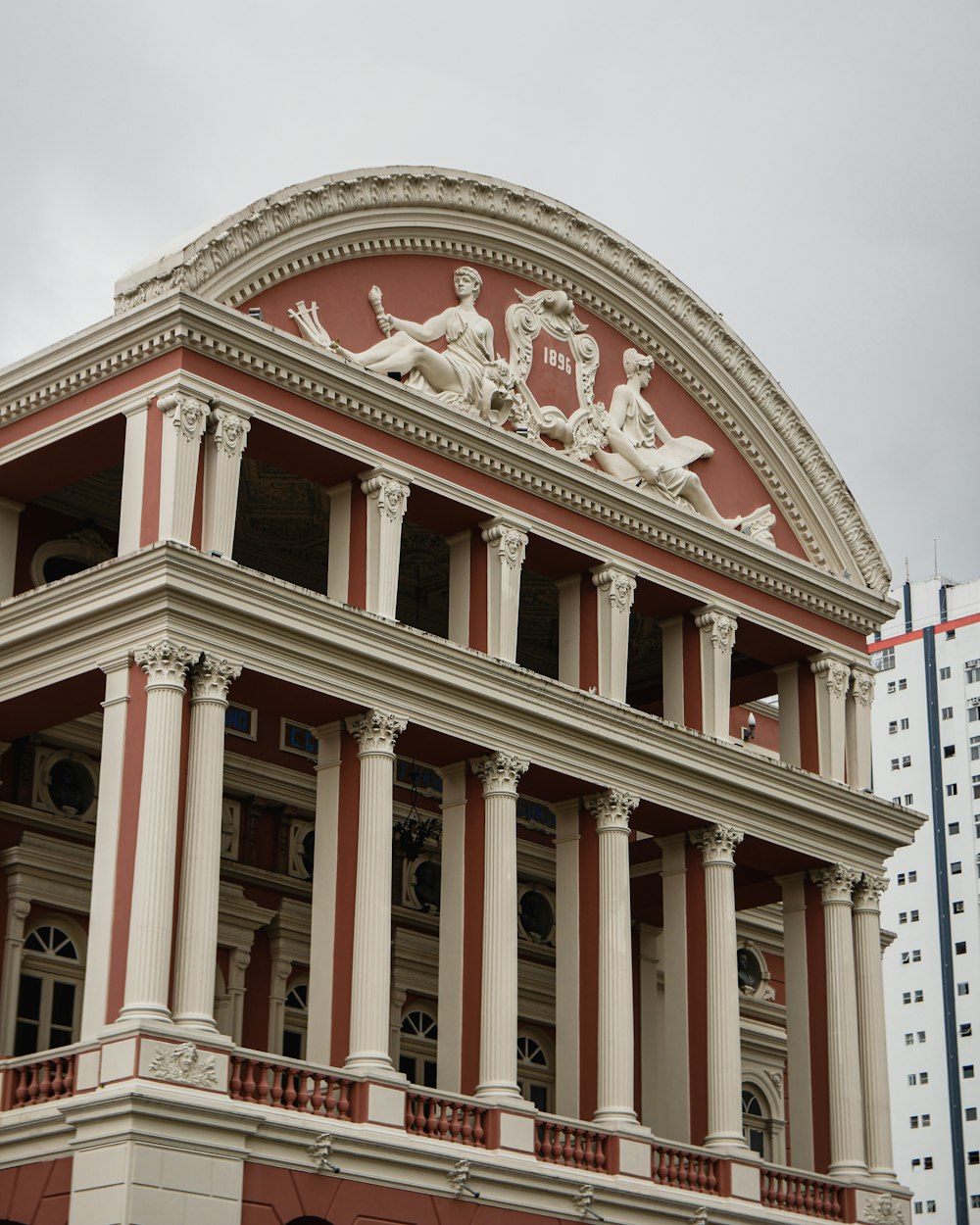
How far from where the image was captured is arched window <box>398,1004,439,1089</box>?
119 feet

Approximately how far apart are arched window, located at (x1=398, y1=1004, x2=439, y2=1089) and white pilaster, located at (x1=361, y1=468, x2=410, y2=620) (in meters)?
8.54

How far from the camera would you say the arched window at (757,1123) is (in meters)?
42.8

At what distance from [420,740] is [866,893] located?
9.73 metres

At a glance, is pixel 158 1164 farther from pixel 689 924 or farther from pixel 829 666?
pixel 829 666

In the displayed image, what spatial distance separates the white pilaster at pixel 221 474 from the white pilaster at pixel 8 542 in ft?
13.9

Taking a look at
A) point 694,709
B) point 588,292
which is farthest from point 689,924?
point 588,292

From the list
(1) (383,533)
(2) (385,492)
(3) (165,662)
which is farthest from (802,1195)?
(3) (165,662)

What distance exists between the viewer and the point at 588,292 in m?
36.8

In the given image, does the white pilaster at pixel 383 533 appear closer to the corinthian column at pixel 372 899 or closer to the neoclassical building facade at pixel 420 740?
the neoclassical building facade at pixel 420 740

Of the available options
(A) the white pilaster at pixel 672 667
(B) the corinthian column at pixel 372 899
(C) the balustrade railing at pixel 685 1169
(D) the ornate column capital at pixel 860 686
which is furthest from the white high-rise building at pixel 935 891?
(B) the corinthian column at pixel 372 899

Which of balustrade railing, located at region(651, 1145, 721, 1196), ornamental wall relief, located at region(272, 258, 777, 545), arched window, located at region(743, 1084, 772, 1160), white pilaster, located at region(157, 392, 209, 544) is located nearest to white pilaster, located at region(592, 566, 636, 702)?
ornamental wall relief, located at region(272, 258, 777, 545)

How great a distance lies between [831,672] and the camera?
3844cm

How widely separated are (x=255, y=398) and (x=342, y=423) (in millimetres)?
1503

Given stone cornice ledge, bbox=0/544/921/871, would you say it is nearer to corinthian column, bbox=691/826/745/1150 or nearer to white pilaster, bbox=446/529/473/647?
corinthian column, bbox=691/826/745/1150
